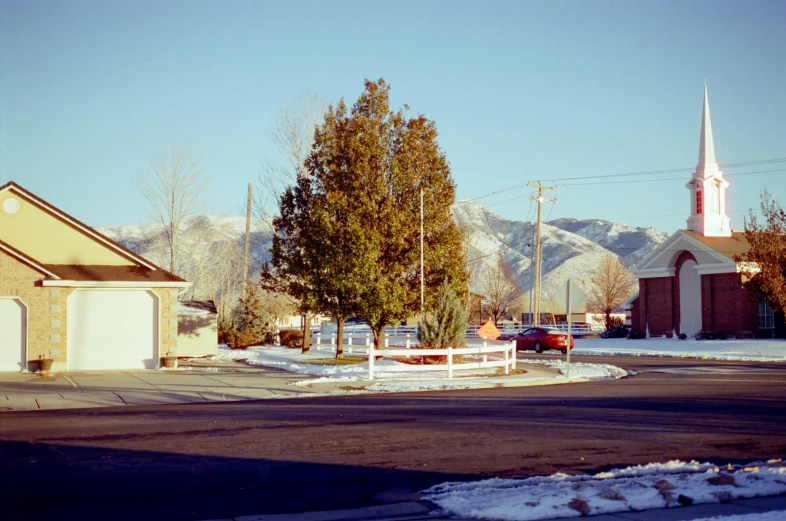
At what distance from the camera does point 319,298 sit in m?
32.7

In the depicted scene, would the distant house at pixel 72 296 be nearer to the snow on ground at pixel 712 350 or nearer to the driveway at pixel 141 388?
the driveway at pixel 141 388

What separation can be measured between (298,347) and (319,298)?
15.1 meters

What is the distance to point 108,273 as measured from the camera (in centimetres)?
2939

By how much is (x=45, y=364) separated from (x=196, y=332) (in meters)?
11.1

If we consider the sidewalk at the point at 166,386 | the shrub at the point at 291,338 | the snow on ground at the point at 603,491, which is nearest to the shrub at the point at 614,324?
the shrub at the point at 291,338

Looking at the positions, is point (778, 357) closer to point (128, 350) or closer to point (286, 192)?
point (286, 192)

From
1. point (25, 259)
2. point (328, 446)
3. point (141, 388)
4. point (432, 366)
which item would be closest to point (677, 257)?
point (432, 366)

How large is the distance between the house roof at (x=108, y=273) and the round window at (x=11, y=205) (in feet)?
7.98

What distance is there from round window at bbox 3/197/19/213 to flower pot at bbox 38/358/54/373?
19.4 ft

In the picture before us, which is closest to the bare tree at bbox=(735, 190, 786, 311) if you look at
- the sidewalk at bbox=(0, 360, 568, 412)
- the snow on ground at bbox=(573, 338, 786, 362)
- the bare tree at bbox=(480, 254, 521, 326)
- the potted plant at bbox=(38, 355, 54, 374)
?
the snow on ground at bbox=(573, 338, 786, 362)

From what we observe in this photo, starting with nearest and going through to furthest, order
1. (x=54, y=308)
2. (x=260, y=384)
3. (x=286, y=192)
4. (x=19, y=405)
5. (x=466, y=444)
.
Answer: (x=466, y=444), (x=19, y=405), (x=260, y=384), (x=54, y=308), (x=286, y=192)

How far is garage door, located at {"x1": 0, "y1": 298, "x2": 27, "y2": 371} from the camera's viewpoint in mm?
27250

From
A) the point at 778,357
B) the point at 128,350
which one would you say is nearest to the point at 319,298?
the point at 128,350

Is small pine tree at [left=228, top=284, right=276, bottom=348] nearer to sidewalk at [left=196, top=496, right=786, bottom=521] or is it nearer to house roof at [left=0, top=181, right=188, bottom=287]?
house roof at [left=0, top=181, right=188, bottom=287]
